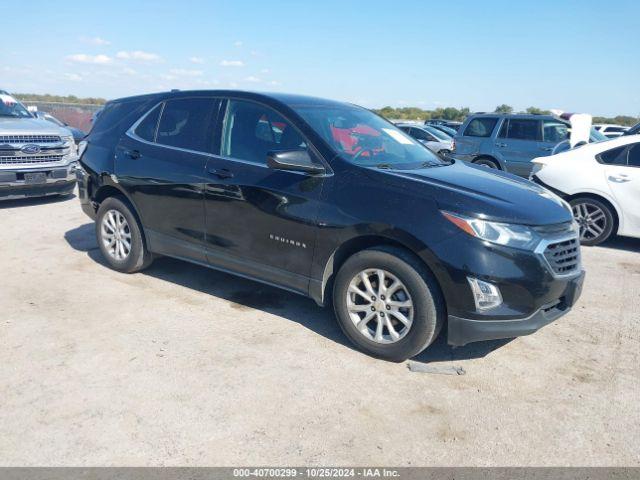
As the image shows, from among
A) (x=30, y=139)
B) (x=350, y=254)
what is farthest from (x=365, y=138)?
(x=30, y=139)

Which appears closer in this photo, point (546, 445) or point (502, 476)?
point (502, 476)

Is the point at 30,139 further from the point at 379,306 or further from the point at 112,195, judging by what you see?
the point at 379,306

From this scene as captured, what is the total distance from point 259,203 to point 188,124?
122 cm

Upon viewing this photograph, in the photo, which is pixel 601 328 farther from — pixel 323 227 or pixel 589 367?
pixel 323 227

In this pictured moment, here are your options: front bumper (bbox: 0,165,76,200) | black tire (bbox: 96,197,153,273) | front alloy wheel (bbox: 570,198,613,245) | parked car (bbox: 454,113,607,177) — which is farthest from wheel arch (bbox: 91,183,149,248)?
parked car (bbox: 454,113,607,177)

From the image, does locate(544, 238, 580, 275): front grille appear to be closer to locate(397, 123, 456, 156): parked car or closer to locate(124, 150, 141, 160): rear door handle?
locate(124, 150, 141, 160): rear door handle

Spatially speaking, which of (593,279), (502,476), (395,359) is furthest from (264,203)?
(593,279)

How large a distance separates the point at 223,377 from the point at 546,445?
1.97m

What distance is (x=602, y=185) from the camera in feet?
22.7

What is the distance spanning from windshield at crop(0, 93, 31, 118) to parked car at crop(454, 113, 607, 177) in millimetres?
9032

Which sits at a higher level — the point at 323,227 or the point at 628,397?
the point at 323,227

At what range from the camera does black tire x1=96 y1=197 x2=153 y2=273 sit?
5.10 m

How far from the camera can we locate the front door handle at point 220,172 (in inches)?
167

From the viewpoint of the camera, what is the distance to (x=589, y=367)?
373 cm
